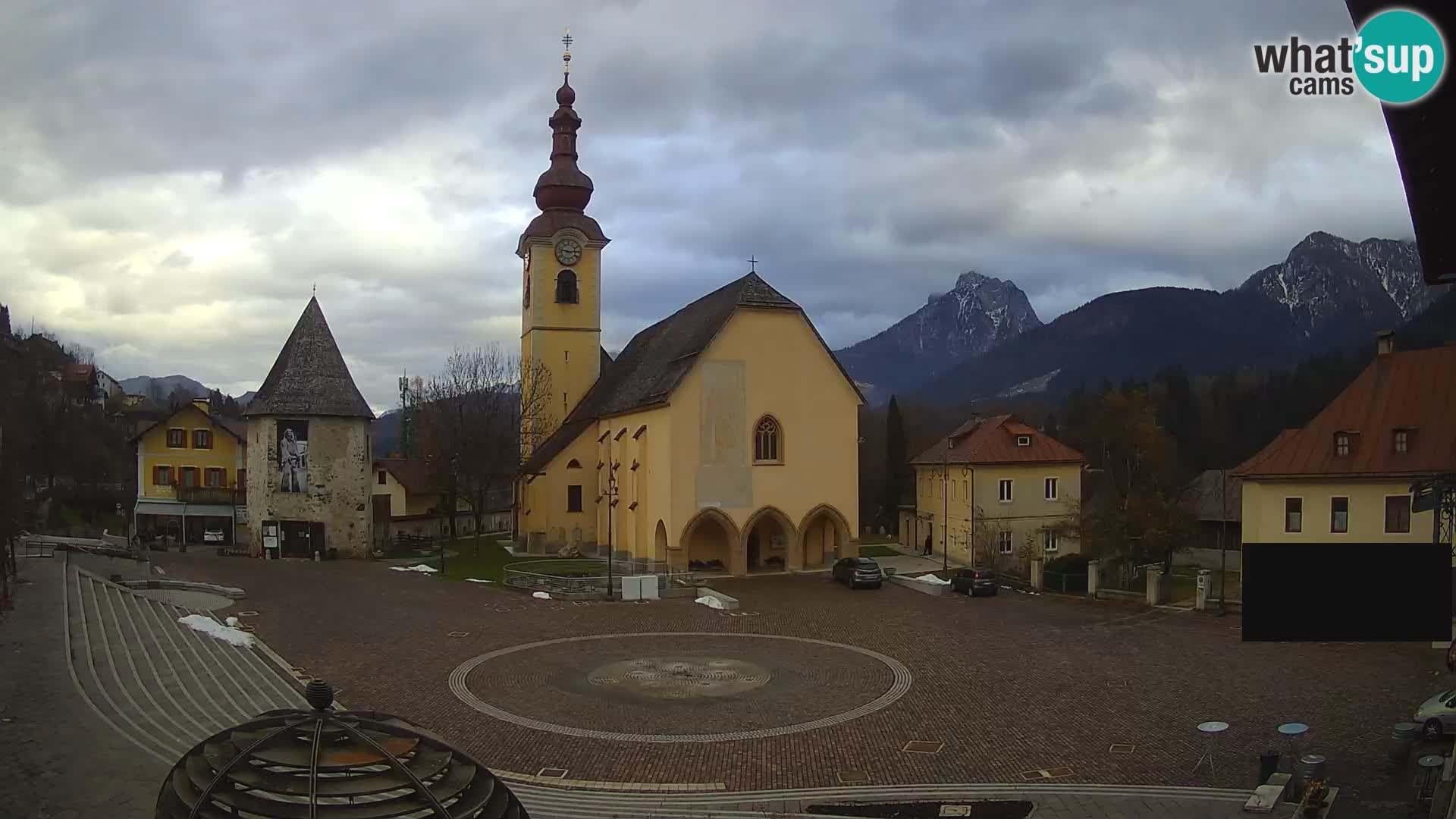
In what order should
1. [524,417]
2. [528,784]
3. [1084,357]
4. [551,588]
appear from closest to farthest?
[528,784] < [551,588] < [524,417] < [1084,357]

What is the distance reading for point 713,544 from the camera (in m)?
40.9

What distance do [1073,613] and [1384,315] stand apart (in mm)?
136805

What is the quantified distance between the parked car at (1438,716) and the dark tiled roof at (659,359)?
2661 centimetres

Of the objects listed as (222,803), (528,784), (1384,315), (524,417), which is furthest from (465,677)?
(1384,315)

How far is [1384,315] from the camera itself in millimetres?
138250

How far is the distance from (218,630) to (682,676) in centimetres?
1212

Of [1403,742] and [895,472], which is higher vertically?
[895,472]

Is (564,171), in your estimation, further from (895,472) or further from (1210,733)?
(1210,733)

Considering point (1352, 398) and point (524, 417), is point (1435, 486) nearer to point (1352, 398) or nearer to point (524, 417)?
point (1352, 398)

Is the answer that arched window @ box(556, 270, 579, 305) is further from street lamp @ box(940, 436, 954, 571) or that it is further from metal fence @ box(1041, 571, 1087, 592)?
metal fence @ box(1041, 571, 1087, 592)

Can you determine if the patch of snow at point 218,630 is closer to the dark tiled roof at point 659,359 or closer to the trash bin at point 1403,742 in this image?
the dark tiled roof at point 659,359

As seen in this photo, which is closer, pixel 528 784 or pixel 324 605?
pixel 528 784

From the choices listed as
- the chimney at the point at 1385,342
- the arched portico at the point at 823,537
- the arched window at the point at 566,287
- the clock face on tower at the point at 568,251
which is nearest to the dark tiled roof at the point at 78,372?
the arched window at the point at 566,287
